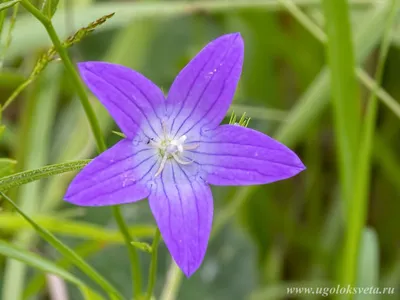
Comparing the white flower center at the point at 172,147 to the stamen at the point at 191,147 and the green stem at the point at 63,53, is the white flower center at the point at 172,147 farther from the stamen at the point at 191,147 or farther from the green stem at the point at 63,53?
the green stem at the point at 63,53

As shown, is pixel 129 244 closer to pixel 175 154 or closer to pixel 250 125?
pixel 175 154

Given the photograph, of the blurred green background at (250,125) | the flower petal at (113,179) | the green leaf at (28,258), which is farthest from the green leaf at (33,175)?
the blurred green background at (250,125)

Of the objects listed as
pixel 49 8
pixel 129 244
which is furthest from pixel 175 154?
pixel 49 8

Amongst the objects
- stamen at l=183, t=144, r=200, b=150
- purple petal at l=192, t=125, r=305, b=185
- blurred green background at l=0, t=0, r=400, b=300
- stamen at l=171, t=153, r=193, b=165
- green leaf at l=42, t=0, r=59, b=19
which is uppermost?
blurred green background at l=0, t=0, r=400, b=300

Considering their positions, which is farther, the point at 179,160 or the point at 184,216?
the point at 179,160

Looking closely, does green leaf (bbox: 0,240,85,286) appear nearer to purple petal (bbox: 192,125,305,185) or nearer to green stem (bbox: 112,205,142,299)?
green stem (bbox: 112,205,142,299)

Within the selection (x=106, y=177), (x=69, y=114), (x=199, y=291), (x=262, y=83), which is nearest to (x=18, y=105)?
(x=69, y=114)

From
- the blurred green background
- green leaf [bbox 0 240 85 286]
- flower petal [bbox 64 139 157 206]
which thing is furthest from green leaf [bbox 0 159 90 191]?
the blurred green background
